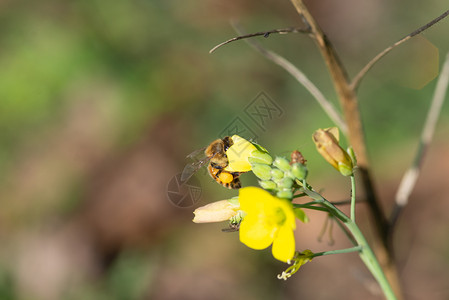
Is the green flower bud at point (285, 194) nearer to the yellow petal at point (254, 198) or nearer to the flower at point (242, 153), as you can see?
the yellow petal at point (254, 198)

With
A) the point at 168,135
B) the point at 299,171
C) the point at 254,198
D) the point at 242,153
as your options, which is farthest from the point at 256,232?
the point at 168,135

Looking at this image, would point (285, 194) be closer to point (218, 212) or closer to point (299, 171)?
point (299, 171)

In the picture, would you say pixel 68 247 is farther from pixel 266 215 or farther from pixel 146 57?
pixel 266 215

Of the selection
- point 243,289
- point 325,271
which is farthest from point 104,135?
point 325,271

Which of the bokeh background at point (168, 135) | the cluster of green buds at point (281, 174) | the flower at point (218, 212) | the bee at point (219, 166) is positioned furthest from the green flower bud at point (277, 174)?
the bokeh background at point (168, 135)

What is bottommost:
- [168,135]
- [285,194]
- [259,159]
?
[168,135]

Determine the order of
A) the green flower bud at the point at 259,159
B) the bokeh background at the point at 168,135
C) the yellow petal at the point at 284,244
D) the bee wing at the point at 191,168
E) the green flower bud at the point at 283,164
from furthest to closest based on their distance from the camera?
the bokeh background at the point at 168,135, the bee wing at the point at 191,168, the green flower bud at the point at 259,159, the green flower bud at the point at 283,164, the yellow petal at the point at 284,244

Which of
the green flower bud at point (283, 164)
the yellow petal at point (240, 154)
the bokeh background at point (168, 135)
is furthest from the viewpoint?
the bokeh background at point (168, 135)

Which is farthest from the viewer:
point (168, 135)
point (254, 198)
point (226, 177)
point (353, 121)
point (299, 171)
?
point (168, 135)

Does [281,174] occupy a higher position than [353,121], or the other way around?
[281,174]
